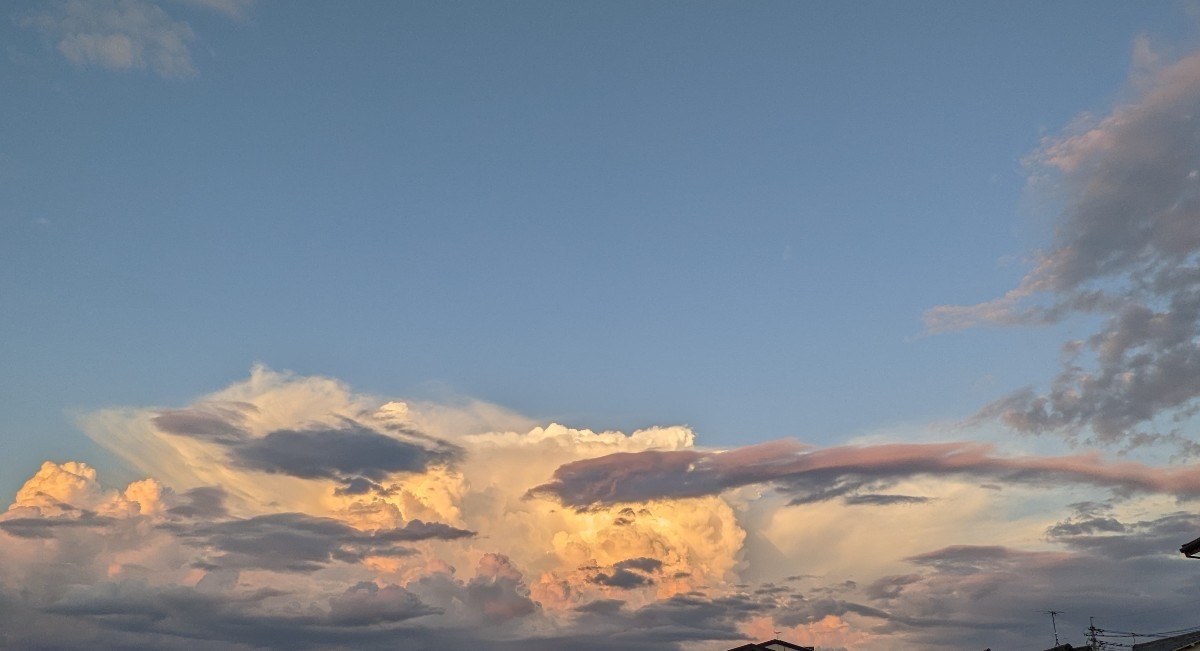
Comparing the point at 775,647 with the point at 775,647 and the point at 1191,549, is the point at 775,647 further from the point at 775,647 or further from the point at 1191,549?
the point at 1191,549

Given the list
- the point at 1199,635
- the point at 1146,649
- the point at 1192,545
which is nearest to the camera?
the point at 1192,545

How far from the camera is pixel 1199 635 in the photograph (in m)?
59.4

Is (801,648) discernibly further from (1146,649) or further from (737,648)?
(1146,649)

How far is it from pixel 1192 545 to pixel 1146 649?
31.6 metres

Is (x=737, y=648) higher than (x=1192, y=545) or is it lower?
lower

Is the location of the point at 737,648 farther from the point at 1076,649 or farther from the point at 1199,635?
the point at 1199,635

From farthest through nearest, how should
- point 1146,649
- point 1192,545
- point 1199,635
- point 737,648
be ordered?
point 737,648, point 1146,649, point 1199,635, point 1192,545

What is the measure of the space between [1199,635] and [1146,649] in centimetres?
1973

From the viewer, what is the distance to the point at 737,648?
311 ft

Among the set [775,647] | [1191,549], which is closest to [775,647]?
[775,647]

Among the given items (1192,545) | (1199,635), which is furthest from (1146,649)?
(1192,545)

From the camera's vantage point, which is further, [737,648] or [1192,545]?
[737,648]

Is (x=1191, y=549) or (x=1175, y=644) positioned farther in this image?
(x=1175, y=644)

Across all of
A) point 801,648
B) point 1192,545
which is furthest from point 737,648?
point 1192,545
